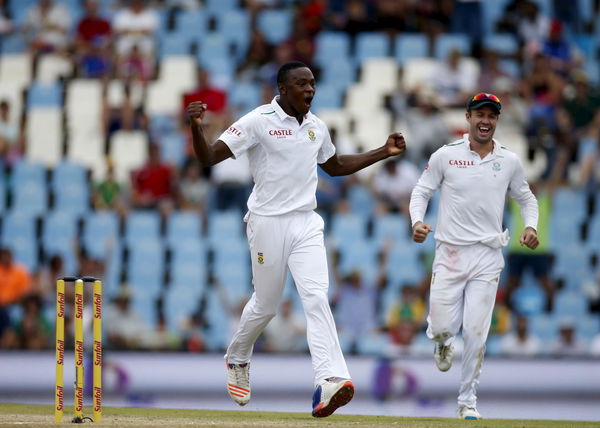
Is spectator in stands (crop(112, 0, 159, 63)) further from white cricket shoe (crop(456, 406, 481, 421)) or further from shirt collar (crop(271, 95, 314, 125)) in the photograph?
white cricket shoe (crop(456, 406, 481, 421))

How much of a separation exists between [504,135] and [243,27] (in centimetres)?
434

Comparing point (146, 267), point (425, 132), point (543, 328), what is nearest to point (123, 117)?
point (146, 267)

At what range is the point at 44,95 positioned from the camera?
18.2 metres

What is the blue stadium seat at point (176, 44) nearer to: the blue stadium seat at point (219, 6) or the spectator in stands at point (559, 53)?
the blue stadium seat at point (219, 6)

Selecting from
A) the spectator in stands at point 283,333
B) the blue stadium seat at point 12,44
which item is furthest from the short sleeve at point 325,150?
the blue stadium seat at point 12,44

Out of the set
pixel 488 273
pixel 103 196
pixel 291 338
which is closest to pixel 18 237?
pixel 103 196

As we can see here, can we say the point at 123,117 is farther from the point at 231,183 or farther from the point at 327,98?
the point at 327,98

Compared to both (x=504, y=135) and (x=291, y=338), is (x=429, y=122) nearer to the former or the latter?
(x=504, y=135)

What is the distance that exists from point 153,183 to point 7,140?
2331 mm

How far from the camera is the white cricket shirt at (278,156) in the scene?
8.98 metres

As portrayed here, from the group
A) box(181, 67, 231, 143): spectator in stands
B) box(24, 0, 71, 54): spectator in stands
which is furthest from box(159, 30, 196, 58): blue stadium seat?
box(24, 0, 71, 54): spectator in stands

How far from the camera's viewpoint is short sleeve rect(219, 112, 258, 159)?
8922 millimetres

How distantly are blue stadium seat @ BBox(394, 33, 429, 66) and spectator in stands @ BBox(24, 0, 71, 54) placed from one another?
4.85 meters

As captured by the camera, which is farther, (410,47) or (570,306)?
(410,47)
